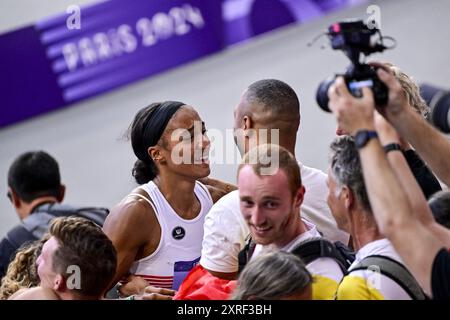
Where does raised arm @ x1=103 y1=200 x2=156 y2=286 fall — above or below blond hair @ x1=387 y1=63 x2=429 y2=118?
below

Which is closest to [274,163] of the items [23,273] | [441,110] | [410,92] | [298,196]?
[298,196]

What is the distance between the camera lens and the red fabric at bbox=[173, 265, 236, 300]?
261 centimetres

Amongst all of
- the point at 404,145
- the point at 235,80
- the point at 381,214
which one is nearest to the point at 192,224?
the point at 404,145

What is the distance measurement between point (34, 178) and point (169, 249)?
1176 mm

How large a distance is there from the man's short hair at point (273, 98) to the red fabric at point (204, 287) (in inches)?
23.5

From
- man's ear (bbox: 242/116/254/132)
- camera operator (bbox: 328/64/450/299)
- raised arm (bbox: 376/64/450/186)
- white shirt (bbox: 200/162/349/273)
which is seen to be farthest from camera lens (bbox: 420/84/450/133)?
camera operator (bbox: 328/64/450/299)

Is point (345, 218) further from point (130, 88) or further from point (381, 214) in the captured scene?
point (130, 88)

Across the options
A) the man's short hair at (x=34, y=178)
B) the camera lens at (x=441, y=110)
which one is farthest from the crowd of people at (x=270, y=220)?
the camera lens at (x=441, y=110)

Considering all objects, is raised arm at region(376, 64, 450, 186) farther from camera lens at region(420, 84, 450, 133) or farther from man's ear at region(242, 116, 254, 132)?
camera lens at region(420, 84, 450, 133)

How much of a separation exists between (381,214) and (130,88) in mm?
3785

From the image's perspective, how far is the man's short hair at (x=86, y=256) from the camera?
2561mm

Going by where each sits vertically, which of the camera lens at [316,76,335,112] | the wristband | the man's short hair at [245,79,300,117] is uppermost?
the camera lens at [316,76,335,112]

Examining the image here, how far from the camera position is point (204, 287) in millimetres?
2658
